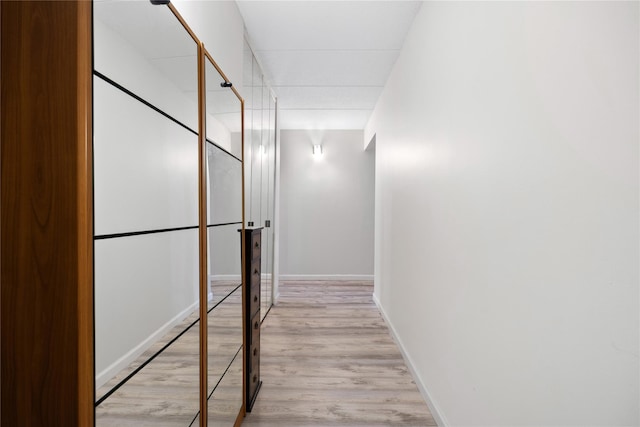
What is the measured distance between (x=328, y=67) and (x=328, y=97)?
0.89 meters

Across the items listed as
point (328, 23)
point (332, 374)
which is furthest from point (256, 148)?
point (332, 374)

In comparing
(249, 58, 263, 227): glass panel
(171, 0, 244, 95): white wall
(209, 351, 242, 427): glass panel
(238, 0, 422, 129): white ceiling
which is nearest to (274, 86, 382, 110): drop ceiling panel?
(238, 0, 422, 129): white ceiling

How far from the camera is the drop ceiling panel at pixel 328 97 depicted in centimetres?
380

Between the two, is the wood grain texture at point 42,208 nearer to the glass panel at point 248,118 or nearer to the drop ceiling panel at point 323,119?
the glass panel at point 248,118

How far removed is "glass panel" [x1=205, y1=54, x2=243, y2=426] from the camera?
1.45 meters

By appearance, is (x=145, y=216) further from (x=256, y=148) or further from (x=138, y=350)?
(x=256, y=148)

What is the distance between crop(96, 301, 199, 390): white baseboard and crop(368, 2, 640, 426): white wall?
1190mm

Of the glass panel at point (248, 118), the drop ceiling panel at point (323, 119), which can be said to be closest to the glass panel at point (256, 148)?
the glass panel at point (248, 118)

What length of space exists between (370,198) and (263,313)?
2912mm

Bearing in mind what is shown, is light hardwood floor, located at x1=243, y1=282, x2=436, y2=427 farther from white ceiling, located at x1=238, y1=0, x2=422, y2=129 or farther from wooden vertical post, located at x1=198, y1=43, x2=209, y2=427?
white ceiling, located at x1=238, y1=0, x2=422, y2=129

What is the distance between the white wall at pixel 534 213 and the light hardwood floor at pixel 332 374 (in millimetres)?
355

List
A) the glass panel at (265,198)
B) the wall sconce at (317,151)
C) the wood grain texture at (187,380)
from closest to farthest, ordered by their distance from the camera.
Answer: the wood grain texture at (187,380)
the glass panel at (265,198)
the wall sconce at (317,151)

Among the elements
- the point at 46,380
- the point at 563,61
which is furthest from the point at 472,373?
the point at 46,380

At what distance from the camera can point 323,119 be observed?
5094mm
